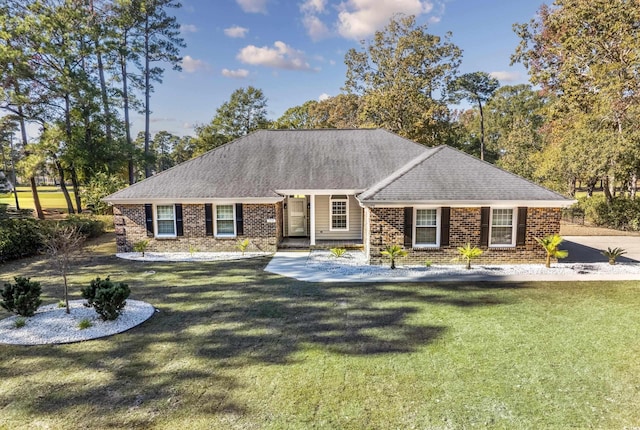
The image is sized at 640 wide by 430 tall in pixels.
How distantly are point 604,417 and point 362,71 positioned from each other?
3363 cm

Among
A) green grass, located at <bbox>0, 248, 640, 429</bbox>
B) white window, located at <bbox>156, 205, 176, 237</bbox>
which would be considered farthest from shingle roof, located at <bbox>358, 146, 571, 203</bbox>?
white window, located at <bbox>156, 205, 176, 237</bbox>

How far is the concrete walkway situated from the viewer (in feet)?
36.7

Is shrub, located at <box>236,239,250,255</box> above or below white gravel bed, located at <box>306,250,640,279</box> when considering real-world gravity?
above

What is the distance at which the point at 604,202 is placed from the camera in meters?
23.6

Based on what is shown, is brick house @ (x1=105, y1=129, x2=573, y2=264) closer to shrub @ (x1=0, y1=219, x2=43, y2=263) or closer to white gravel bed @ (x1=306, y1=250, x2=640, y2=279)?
white gravel bed @ (x1=306, y1=250, x2=640, y2=279)

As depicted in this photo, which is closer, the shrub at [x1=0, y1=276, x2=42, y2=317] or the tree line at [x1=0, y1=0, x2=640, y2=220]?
the shrub at [x1=0, y1=276, x2=42, y2=317]

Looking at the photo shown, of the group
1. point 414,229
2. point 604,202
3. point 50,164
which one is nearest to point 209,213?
point 414,229

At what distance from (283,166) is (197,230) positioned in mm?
5006

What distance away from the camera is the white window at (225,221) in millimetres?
15484

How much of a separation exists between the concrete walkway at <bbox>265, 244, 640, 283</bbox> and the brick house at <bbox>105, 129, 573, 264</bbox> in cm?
84

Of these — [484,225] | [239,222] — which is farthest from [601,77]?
[239,222]

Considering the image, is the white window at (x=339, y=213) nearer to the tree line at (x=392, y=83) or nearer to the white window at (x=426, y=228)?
the white window at (x=426, y=228)

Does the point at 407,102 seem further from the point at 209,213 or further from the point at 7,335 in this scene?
the point at 7,335

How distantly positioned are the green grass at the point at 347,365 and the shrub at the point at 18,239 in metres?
7.07
